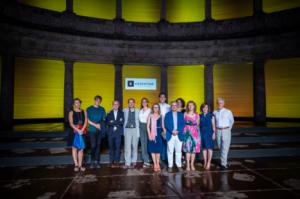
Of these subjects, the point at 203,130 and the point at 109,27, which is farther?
the point at 109,27

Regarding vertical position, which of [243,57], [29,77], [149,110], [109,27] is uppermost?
[109,27]

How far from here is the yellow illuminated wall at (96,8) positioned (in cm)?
1420

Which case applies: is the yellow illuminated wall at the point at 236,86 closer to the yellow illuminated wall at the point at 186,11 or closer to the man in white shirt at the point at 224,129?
the yellow illuminated wall at the point at 186,11

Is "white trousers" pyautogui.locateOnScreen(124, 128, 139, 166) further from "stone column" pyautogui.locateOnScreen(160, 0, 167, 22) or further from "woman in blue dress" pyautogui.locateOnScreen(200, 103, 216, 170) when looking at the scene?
"stone column" pyautogui.locateOnScreen(160, 0, 167, 22)

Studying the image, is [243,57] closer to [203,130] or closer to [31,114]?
[203,130]

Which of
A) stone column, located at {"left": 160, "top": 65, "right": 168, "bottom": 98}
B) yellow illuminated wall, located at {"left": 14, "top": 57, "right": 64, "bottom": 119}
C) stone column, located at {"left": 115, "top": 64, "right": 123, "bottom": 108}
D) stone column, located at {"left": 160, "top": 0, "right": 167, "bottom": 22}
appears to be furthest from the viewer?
stone column, located at {"left": 160, "top": 0, "right": 167, "bottom": 22}

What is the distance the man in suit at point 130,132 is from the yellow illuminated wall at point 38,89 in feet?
31.2

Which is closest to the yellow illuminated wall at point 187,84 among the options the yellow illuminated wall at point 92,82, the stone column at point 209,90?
the stone column at point 209,90

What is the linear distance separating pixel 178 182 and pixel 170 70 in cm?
1139

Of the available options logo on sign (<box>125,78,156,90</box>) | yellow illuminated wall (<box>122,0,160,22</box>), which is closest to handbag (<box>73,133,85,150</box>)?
logo on sign (<box>125,78,156,90</box>)

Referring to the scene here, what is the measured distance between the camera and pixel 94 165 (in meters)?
6.02

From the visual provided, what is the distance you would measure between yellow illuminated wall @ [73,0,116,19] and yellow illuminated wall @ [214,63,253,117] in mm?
8890

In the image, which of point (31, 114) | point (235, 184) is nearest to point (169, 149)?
point (235, 184)

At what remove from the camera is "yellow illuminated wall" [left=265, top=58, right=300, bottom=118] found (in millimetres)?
13266
